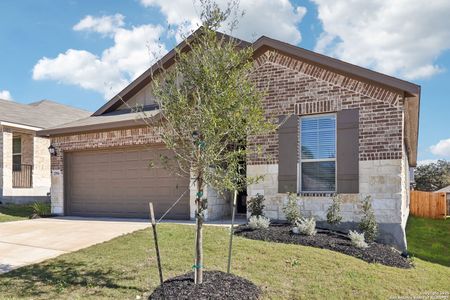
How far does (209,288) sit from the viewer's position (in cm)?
527

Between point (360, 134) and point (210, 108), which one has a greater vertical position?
point (210, 108)

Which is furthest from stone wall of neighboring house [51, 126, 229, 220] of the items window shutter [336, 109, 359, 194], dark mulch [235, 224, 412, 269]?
window shutter [336, 109, 359, 194]

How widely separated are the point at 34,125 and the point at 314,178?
1433 centimetres

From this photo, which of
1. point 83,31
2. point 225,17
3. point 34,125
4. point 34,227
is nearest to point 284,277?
point 225,17

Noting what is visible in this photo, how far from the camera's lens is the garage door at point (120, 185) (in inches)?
473

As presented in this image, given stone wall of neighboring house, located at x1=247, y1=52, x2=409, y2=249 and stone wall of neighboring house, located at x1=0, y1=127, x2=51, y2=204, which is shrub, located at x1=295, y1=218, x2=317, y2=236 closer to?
stone wall of neighboring house, located at x1=247, y1=52, x2=409, y2=249

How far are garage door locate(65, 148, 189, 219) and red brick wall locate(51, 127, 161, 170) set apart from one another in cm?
27

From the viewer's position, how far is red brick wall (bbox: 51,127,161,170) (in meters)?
12.2

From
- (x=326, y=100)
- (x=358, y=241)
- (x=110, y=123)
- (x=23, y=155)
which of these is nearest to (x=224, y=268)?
(x=358, y=241)

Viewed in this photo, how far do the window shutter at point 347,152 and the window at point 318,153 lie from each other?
181 millimetres

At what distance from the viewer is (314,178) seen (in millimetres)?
9914

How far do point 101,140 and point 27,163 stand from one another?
8.29m

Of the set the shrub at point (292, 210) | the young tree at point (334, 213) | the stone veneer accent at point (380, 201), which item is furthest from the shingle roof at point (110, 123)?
the young tree at point (334, 213)

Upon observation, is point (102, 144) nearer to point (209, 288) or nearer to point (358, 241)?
point (358, 241)
